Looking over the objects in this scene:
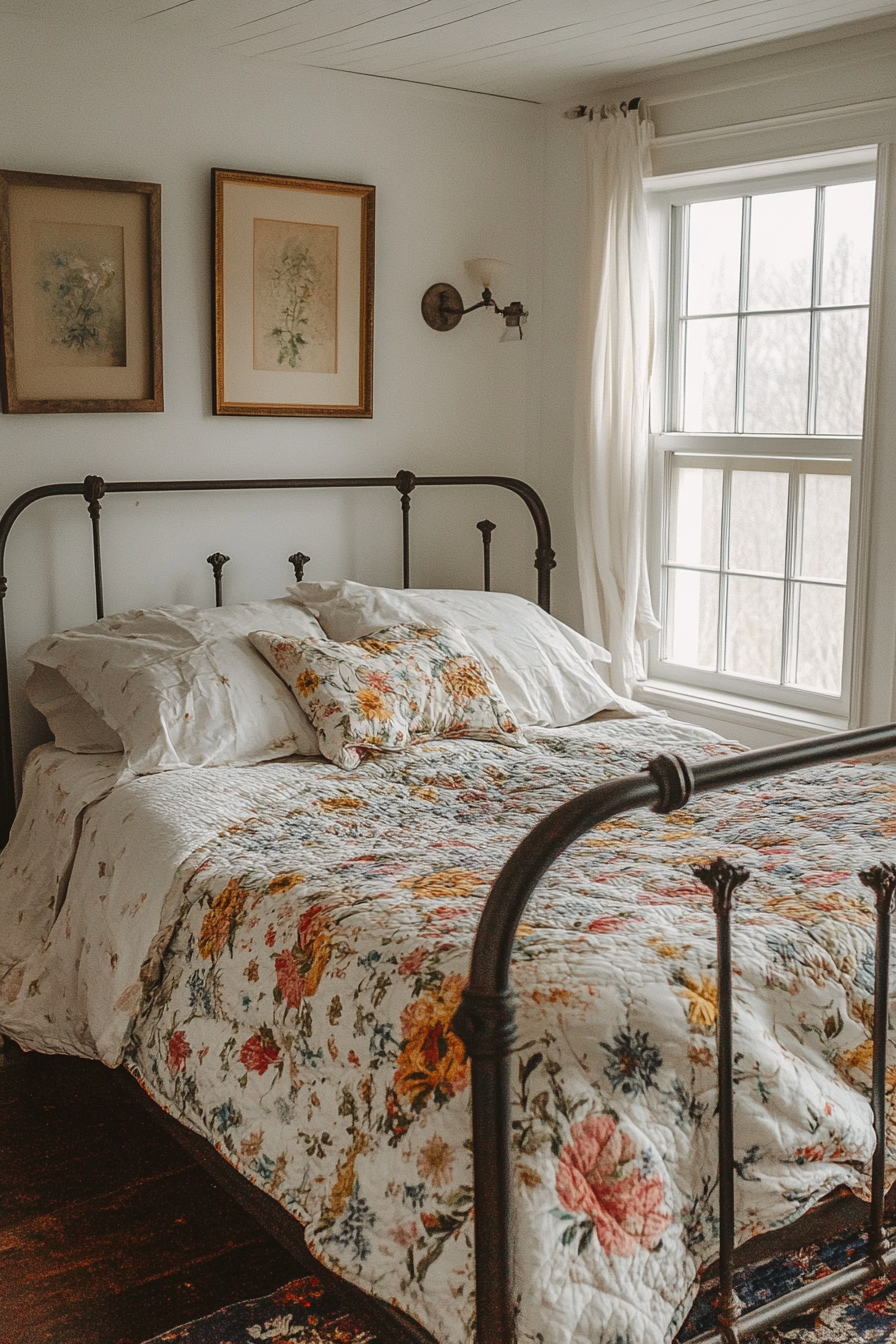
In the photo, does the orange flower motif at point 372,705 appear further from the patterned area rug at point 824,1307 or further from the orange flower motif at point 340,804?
the patterned area rug at point 824,1307

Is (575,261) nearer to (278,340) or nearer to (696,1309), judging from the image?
(278,340)

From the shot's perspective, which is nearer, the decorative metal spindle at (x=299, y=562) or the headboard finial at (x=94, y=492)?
the headboard finial at (x=94, y=492)

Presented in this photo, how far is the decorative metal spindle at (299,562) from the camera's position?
3.62 metres

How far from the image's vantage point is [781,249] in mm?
Answer: 3535

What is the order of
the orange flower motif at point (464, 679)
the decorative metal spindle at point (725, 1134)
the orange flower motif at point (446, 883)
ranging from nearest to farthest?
the decorative metal spindle at point (725, 1134), the orange flower motif at point (446, 883), the orange flower motif at point (464, 679)

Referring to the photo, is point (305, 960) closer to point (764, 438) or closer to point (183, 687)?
point (183, 687)

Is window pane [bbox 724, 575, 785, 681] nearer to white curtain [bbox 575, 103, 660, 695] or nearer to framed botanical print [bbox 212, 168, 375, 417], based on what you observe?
white curtain [bbox 575, 103, 660, 695]

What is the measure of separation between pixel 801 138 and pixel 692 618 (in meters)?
1.34

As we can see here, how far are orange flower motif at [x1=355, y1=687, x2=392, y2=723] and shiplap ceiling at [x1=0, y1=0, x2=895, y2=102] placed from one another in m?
1.53

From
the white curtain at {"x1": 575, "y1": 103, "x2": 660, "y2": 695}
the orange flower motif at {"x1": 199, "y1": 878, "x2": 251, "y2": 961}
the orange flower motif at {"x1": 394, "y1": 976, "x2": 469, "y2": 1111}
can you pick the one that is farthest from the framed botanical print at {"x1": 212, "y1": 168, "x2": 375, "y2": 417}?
the orange flower motif at {"x1": 394, "y1": 976, "x2": 469, "y2": 1111}

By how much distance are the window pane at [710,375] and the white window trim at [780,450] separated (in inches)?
2.4

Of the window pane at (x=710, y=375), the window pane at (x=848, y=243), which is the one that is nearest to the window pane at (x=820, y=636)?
the window pane at (x=710, y=375)

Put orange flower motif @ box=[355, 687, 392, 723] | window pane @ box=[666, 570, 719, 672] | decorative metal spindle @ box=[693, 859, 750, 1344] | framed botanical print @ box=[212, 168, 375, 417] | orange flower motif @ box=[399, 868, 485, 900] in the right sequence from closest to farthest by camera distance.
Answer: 1. decorative metal spindle @ box=[693, 859, 750, 1344]
2. orange flower motif @ box=[399, 868, 485, 900]
3. orange flower motif @ box=[355, 687, 392, 723]
4. framed botanical print @ box=[212, 168, 375, 417]
5. window pane @ box=[666, 570, 719, 672]

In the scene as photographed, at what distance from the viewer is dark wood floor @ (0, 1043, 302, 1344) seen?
1974mm
